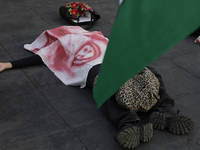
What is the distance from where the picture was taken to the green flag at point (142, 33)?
2.35ft

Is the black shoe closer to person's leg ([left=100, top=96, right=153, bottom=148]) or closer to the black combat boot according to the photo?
person's leg ([left=100, top=96, right=153, bottom=148])

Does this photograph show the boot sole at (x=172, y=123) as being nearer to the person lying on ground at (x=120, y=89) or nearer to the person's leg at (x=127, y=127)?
the person lying on ground at (x=120, y=89)

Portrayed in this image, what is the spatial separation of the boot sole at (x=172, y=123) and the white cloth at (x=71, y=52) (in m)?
0.99

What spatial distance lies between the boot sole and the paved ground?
7cm

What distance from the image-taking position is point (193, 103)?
3.20 m

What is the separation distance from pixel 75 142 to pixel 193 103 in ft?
4.90

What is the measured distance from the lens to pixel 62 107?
306 cm

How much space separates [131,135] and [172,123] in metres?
0.51

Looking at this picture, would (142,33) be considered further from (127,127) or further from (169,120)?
(169,120)

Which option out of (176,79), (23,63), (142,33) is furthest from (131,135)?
(23,63)

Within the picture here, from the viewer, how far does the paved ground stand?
2.57m

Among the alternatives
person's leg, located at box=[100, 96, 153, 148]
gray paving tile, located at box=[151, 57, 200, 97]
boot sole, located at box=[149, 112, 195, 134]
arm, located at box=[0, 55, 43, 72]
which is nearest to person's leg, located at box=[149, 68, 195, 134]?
boot sole, located at box=[149, 112, 195, 134]

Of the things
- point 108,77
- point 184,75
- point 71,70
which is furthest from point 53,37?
point 108,77

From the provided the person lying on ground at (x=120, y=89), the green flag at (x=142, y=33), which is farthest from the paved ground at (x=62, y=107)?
the green flag at (x=142, y=33)
